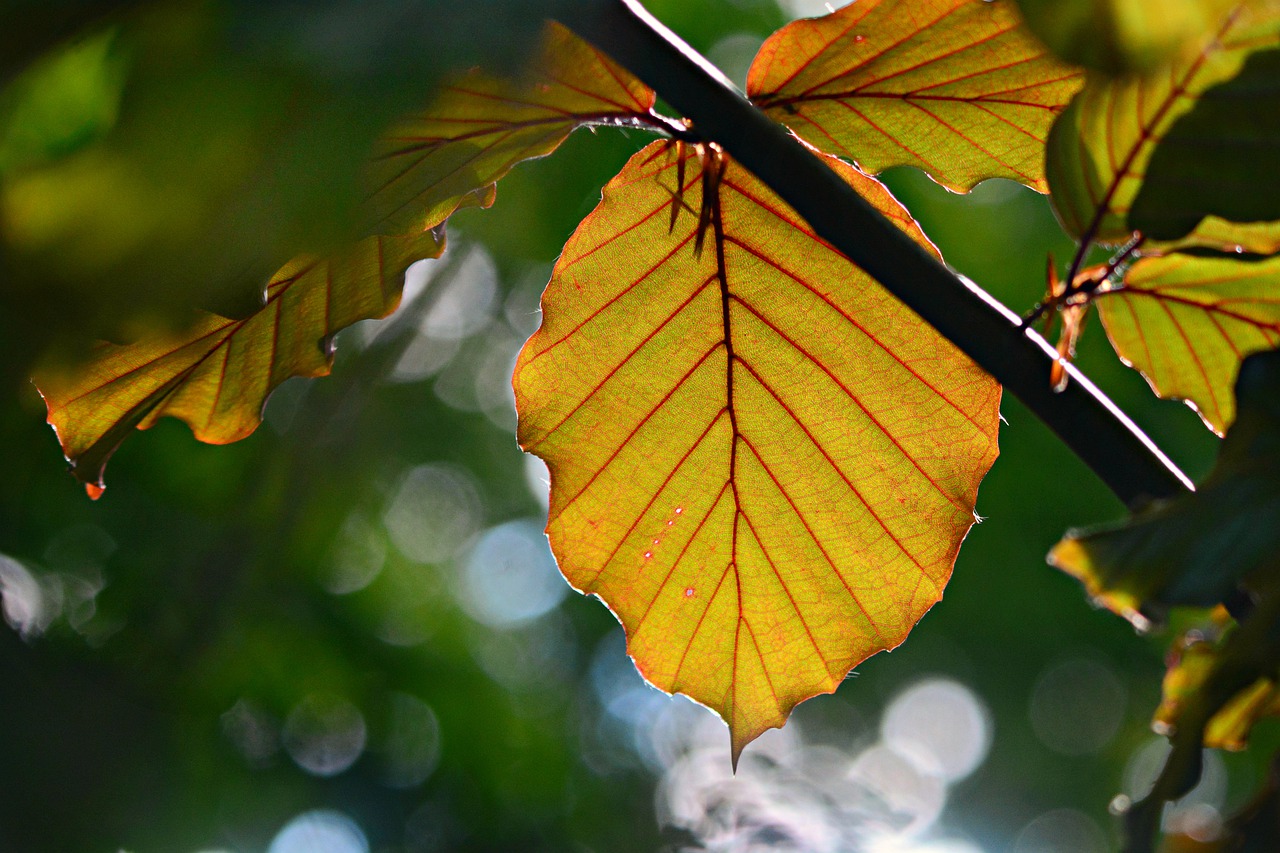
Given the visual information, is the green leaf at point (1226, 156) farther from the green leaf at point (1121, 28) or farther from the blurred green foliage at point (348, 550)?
the blurred green foliage at point (348, 550)

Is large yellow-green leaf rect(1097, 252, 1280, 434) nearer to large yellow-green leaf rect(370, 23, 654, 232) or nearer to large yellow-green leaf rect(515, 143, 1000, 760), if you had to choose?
large yellow-green leaf rect(515, 143, 1000, 760)

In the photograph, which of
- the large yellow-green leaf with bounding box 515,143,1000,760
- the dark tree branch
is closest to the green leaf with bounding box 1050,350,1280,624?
the dark tree branch

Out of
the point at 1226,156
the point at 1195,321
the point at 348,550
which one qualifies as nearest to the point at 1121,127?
Result: the point at 1226,156

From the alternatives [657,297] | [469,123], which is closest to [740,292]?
[657,297]

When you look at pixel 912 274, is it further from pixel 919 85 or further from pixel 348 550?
pixel 348 550

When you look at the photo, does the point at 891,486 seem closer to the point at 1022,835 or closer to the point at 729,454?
the point at 729,454
